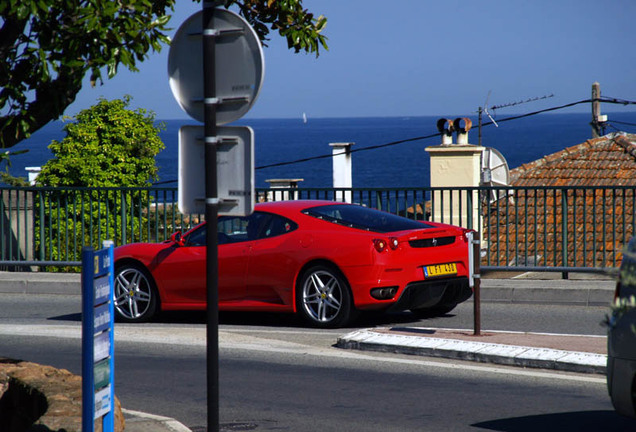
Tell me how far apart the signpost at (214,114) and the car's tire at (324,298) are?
210 inches

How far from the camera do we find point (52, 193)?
647 inches

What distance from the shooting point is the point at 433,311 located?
1230 cm

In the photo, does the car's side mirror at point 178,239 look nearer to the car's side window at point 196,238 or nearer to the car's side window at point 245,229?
the car's side window at point 196,238

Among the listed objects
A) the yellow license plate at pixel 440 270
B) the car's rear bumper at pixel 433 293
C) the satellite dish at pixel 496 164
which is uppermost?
the satellite dish at pixel 496 164

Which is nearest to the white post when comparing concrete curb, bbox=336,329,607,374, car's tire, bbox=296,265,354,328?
car's tire, bbox=296,265,354,328

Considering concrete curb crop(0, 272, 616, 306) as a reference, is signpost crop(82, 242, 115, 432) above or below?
above

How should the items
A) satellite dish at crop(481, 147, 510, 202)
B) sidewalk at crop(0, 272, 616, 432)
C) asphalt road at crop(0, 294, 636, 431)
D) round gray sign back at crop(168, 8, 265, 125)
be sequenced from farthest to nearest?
satellite dish at crop(481, 147, 510, 202), sidewalk at crop(0, 272, 616, 432), asphalt road at crop(0, 294, 636, 431), round gray sign back at crop(168, 8, 265, 125)

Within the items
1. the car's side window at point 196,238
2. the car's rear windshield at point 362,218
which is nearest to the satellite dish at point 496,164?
the car's rear windshield at point 362,218

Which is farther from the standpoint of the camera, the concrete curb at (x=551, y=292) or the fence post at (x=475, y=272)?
the concrete curb at (x=551, y=292)

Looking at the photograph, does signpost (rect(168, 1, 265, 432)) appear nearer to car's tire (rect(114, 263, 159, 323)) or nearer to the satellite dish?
car's tire (rect(114, 263, 159, 323))

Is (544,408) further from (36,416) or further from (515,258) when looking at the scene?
(515,258)

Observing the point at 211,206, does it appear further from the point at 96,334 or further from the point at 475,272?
the point at 475,272

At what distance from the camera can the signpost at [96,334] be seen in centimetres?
509

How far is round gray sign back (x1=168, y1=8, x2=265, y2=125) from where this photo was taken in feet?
18.6
